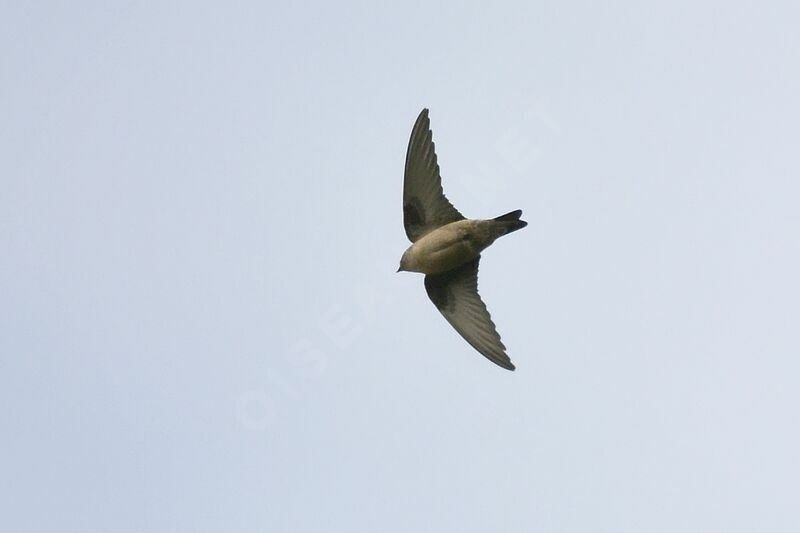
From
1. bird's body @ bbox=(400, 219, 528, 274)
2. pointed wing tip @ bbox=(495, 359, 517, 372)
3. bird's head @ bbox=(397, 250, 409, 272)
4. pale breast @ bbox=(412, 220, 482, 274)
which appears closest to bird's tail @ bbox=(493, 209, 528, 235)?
bird's body @ bbox=(400, 219, 528, 274)

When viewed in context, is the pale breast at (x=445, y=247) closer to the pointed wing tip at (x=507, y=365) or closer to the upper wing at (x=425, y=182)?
the upper wing at (x=425, y=182)

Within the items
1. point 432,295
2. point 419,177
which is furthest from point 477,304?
point 419,177

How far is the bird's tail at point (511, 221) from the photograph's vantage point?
32.3ft

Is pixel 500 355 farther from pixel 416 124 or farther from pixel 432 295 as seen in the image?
pixel 416 124

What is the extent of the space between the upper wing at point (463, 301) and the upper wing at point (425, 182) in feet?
1.81

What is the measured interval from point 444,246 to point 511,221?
757 millimetres

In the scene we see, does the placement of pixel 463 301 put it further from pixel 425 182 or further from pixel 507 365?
pixel 425 182

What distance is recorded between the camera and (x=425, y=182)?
408 inches

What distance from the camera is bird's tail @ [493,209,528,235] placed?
9.84 m

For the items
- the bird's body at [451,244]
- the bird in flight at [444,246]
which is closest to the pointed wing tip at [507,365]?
the bird in flight at [444,246]

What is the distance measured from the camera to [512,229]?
32.4 feet

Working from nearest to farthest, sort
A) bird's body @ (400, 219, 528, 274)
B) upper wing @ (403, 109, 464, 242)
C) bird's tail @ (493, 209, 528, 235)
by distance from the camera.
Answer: bird's tail @ (493, 209, 528, 235), bird's body @ (400, 219, 528, 274), upper wing @ (403, 109, 464, 242)

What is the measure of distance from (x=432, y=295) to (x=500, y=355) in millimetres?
1060

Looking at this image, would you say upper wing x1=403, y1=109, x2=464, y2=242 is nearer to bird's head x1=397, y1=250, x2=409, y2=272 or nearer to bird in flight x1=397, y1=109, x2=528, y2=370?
bird in flight x1=397, y1=109, x2=528, y2=370
